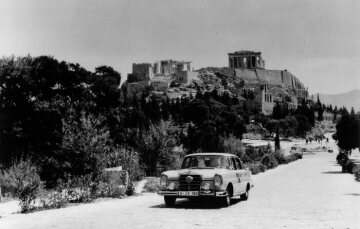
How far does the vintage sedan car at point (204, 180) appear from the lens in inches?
539

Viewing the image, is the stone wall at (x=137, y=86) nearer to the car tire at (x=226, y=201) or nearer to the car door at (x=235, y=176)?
the car door at (x=235, y=176)

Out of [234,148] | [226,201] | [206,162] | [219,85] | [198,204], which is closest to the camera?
[226,201]

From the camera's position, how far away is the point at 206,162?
15.2 m

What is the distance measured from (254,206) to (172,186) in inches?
90.8

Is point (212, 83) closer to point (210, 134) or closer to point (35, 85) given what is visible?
point (210, 134)

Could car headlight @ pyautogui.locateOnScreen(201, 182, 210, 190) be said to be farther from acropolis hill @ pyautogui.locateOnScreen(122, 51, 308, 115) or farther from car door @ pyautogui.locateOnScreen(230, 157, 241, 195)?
acropolis hill @ pyautogui.locateOnScreen(122, 51, 308, 115)

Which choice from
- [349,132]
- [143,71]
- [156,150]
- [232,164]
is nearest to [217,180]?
[232,164]

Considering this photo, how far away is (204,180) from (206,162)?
147 centimetres

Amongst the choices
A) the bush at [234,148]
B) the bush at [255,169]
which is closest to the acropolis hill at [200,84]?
the bush at [234,148]

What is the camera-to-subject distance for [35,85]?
3519 centimetres

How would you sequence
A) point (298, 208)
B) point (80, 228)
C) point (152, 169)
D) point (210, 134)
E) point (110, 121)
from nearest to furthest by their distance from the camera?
1. point (80, 228)
2. point (298, 208)
3. point (152, 169)
4. point (110, 121)
5. point (210, 134)

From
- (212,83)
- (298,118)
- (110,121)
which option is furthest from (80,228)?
(212,83)

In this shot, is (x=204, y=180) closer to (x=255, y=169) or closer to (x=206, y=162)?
(x=206, y=162)

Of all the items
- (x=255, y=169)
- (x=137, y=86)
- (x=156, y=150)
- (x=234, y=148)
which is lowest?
(x=255, y=169)
